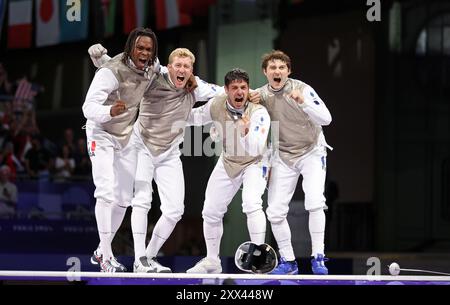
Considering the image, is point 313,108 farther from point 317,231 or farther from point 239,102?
point 317,231

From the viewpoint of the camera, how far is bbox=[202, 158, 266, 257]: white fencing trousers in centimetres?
578

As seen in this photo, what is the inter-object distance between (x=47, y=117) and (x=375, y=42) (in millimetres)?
3405

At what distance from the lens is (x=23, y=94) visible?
923cm

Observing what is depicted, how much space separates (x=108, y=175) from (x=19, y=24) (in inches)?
153

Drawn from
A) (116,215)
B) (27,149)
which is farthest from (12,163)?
(116,215)

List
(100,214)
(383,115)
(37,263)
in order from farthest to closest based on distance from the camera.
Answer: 1. (383,115)
2. (37,263)
3. (100,214)

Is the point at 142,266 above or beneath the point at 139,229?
beneath

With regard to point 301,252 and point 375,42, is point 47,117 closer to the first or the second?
point 301,252

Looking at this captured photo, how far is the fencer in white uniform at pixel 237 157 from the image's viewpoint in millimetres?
5793

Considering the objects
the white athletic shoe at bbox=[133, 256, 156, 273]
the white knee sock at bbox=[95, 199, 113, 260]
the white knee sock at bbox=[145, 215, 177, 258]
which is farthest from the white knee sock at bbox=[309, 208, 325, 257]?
the white knee sock at bbox=[95, 199, 113, 260]

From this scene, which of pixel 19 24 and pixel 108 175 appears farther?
pixel 19 24

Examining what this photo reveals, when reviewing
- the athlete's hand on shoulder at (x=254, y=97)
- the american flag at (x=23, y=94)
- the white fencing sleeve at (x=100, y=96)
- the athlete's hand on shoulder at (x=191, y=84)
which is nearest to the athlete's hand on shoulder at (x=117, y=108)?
the white fencing sleeve at (x=100, y=96)
